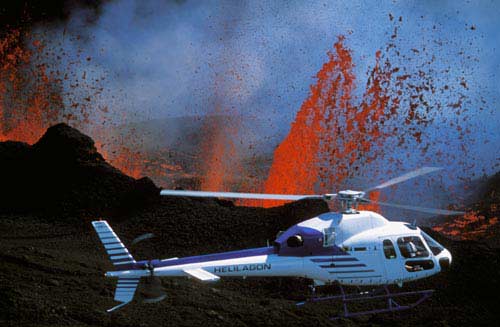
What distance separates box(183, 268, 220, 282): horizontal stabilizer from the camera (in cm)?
1319

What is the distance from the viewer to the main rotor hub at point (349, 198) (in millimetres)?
14867

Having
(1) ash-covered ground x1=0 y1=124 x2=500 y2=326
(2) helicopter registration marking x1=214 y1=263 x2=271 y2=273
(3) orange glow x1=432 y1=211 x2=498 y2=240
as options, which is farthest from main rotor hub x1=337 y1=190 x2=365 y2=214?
(3) orange glow x1=432 y1=211 x2=498 y2=240

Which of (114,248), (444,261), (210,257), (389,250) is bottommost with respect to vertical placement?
(444,261)

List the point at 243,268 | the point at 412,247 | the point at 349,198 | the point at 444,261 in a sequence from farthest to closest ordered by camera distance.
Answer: the point at 444,261 < the point at 412,247 < the point at 349,198 < the point at 243,268

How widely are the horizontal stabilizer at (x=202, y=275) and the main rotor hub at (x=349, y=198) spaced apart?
14.7ft

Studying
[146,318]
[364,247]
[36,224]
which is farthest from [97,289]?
[36,224]

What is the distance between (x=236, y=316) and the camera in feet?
55.8

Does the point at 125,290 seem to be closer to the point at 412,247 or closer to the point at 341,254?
the point at 341,254

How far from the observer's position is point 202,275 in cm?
1337

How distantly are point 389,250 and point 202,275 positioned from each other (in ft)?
18.7

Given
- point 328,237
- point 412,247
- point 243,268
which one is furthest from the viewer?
point 412,247

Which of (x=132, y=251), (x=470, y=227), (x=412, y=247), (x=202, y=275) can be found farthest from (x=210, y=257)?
(x=470, y=227)

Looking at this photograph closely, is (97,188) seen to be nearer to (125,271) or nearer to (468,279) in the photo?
(125,271)

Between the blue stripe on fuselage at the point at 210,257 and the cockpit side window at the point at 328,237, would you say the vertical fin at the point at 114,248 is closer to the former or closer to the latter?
the blue stripe on fuselage at the point at 210,257
